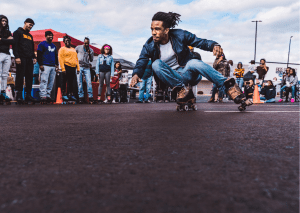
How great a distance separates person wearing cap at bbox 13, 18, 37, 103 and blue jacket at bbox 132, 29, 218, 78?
12.8 ft

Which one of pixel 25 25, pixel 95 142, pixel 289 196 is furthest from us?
pixel 25 25

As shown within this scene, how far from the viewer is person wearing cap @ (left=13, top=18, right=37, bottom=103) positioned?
685 cm

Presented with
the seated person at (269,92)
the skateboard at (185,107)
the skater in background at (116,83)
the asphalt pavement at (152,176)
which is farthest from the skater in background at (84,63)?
the asphalt pavement at (152,176)

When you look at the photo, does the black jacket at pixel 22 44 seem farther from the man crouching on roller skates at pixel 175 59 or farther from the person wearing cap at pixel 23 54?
the man crouching on roller skates at pixel 175 59

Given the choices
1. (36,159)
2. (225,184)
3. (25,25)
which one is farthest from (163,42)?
(25,25)

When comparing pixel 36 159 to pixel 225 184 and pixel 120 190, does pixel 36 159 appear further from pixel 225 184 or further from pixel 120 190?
pixel 225 184

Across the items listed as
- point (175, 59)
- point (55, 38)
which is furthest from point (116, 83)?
point (175, 59)

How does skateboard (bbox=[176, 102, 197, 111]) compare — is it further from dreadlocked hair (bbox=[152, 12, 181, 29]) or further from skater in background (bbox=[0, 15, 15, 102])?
skater in background (bbox=[0, 15, 15, 102])

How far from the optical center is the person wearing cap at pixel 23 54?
685 centimetres

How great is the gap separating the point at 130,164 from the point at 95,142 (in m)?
0.48

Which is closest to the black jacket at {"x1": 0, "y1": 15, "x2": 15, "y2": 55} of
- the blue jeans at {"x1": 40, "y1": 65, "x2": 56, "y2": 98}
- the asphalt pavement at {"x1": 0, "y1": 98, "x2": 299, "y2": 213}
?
the blue jeans at {"x1": 40, "y1": 65, "x2": 56, "y2": 98}

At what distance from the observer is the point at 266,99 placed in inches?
458

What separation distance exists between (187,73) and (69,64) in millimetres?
4764

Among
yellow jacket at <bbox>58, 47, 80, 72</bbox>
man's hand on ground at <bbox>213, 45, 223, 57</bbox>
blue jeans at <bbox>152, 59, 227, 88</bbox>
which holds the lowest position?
blue jeans at <bbox>152, 59, 227, 88</bbox>
